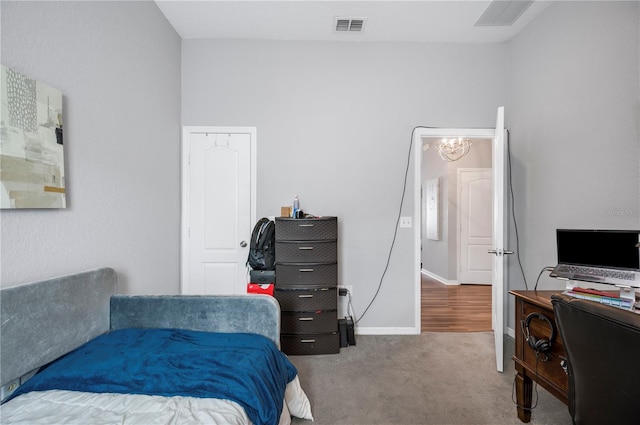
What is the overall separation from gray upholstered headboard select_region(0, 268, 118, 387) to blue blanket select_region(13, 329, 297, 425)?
67 mm

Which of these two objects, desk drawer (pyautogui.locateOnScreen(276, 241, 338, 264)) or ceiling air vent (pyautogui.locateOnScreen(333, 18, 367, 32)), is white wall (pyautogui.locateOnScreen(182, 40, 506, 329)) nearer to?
ceiling air vent (pyautogui.locateOnScreen(333, 18, 367, 32))

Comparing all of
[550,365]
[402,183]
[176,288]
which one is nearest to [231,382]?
[550,365]

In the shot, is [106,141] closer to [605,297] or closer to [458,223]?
[605,297]

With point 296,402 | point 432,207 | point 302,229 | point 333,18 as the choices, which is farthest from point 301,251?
point 432,207

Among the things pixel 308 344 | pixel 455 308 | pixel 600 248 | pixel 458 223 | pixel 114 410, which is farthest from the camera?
pixel 458 223

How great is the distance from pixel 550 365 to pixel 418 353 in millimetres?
1286

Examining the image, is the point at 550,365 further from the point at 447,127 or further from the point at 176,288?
the point at 176,288

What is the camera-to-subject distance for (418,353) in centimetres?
275

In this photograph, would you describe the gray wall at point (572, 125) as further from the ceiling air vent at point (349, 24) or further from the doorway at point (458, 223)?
the doorway at point (458, 223)

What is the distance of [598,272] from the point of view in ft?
5.45

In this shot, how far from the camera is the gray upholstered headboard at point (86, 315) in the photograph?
1.26 meters

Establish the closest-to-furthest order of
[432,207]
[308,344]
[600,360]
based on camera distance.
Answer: [600,360] → [308,344] → [432,207]

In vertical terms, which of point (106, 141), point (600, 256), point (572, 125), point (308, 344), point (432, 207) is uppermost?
point (572, 125)

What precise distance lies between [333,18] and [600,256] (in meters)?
2.78
